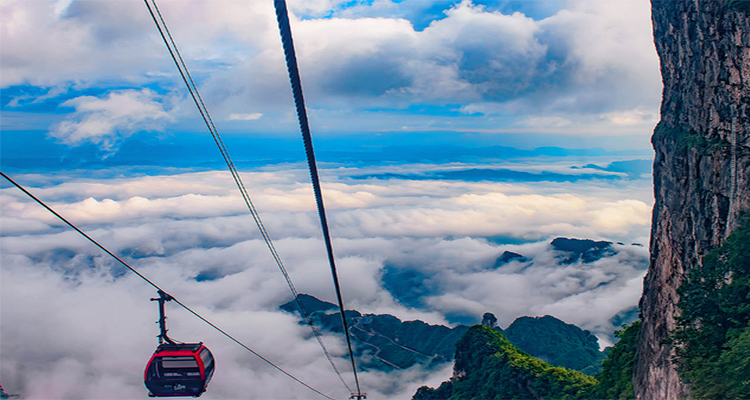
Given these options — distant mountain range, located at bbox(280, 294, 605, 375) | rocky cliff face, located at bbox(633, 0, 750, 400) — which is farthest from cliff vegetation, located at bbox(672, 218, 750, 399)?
distant mountain range, located at bbox(280, 294, 605, 375)

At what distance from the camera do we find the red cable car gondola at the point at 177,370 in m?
16.5

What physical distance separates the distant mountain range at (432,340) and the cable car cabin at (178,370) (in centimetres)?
10575

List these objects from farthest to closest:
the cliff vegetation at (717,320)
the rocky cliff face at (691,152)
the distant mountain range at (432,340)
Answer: the distant mountain range at (432,340)
the rocky cliff face at (691,152)
the cliff vegetation at (717,320)

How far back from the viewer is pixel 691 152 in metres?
20.6

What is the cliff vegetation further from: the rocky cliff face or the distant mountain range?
the distant mountain range

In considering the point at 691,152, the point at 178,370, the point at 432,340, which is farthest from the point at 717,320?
the point at 432,340

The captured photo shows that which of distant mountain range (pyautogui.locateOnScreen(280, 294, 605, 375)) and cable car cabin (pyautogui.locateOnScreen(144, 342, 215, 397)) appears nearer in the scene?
cable car cabin (pyautogui.locateOnScreen(144, 342, 215, 397))

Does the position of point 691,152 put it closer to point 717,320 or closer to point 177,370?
point 717,320

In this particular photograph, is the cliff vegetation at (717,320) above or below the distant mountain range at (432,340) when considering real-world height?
above

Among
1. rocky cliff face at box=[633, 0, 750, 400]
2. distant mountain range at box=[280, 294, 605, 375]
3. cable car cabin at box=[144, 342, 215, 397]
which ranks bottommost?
distant mountain range at box=[280, 294, 605, 375]

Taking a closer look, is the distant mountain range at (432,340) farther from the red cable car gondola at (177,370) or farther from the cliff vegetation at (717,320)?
the red cable car gondola at (177,370)

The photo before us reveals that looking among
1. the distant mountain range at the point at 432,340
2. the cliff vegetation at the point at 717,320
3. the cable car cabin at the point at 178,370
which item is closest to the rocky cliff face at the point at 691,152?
the cliff vegetation at the point at 717,320

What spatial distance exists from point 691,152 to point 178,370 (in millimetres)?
25628

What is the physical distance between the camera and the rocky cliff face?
17344 mm
